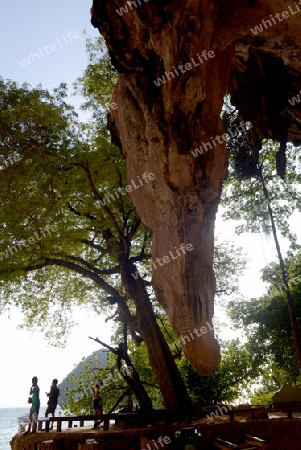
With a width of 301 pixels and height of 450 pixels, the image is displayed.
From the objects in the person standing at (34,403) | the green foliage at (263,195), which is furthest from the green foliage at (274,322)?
the person standing at (34,403)

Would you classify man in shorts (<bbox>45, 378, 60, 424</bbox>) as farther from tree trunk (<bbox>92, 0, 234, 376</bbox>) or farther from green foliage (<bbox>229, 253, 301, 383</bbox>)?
green foliage (<bbox>229, 253, 301, 383</bbox>)

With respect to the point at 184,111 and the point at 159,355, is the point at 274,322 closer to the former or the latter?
the point at 159,355

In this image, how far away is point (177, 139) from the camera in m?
10.1

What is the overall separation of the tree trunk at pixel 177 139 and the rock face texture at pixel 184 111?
1.0 inches

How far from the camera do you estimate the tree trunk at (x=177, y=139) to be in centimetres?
875

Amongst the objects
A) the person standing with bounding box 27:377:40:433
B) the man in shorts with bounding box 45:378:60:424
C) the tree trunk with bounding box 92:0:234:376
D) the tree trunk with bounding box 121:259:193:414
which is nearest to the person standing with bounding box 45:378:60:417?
the man in shorts with bounding box 45:378:60:424

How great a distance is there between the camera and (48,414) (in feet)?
47.5

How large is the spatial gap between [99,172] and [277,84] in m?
7.35

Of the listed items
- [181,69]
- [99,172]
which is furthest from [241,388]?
[181,69]

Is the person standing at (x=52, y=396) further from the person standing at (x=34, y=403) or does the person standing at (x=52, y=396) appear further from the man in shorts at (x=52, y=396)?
the person standing at (x=34, y=403)

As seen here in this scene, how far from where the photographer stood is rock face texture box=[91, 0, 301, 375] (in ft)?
29.1

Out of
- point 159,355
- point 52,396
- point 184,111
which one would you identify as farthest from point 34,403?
point 184,111

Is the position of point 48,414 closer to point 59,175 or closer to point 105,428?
point 105,428

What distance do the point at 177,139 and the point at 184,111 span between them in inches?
29.9
